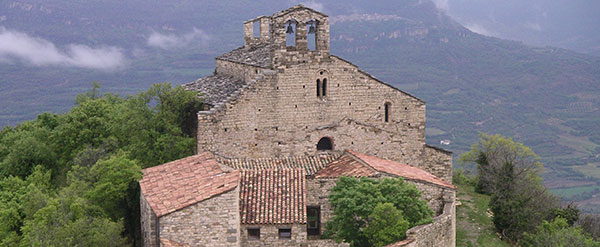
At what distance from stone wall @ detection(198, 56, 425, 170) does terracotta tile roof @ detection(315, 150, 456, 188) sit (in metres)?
1.15

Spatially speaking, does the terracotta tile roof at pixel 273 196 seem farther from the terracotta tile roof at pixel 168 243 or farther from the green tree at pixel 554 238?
the green tree at pixel 554 238

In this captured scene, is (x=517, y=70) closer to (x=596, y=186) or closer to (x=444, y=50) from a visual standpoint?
(x=444, y=50)

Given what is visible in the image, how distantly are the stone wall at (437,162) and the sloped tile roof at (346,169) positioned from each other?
163 inches

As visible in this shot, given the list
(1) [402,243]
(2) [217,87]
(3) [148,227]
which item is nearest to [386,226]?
(1) [402,243]

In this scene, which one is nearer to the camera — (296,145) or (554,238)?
(554,238)

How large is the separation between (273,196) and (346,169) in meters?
4.28

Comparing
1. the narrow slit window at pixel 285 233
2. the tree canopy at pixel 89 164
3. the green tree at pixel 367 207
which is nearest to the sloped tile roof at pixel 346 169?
the green tree at pixel 367 207

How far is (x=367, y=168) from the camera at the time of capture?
29141mm

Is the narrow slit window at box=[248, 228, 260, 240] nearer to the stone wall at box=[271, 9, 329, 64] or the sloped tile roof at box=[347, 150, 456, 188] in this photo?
the sloped tile roof at box=[347, 150, 456, 188]

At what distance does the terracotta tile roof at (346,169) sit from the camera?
28547mm

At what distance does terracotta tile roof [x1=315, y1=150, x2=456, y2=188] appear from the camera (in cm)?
2866

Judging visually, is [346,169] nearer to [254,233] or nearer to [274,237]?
[274,237]

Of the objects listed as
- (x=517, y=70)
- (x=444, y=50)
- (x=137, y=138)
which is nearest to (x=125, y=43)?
(x=444, y=50)

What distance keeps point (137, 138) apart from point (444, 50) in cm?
15806
